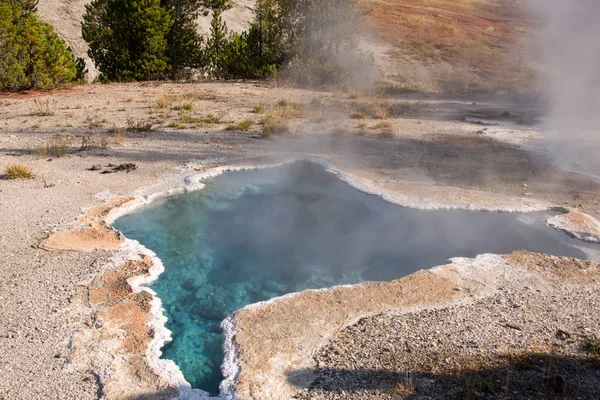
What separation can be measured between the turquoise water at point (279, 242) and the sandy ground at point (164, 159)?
1.63 ft

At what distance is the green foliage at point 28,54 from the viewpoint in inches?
480

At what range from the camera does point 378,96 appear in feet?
45.3

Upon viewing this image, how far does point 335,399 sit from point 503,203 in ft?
14.1

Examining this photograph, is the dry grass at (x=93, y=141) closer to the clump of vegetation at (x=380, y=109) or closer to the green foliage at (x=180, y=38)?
the clump of vegetation at (x=380, y=109)

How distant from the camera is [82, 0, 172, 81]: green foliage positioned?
14.5 meters

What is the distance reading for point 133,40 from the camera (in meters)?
15.1

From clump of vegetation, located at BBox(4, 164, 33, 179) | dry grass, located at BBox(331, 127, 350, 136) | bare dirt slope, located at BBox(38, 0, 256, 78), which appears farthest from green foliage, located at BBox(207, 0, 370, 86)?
clump of vegetation, located at BBox(4, 164, 33, 179)

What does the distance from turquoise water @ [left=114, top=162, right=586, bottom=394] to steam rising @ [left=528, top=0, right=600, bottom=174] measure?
223 cm

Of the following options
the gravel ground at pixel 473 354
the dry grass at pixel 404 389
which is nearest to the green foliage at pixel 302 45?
the gravel ground at pixel 473 354

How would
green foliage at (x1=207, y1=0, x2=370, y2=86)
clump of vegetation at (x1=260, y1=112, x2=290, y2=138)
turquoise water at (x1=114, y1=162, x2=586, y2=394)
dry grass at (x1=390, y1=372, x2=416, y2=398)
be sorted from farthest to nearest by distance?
green foliage at (x1=207, y1=0, x2=370, y2=86) → clump of vegetation at (x1=260, y1=112, x2=290, y2=138) → turquoise water at (x1=114, y1=162, x2=586, y2=394) → dry grass at (x1=390, y1=372, x2=416, y2=398)

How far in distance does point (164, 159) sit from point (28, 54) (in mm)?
7278

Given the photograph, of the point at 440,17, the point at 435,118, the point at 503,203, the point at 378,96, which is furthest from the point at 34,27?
the point at 440,17

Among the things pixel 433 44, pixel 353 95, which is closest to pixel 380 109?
pixel 353 95

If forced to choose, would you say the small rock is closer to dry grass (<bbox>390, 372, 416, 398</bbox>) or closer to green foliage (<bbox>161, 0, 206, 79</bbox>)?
dry grass (<bbox>390, 372, 416, 398</bbox>)
